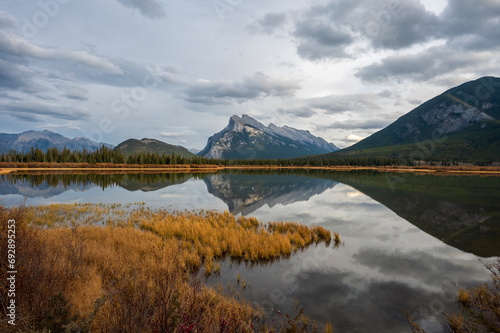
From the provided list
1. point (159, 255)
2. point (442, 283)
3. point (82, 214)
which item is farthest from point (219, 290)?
point (82, 214)

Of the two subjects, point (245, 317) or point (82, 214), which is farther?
point (82, 214)

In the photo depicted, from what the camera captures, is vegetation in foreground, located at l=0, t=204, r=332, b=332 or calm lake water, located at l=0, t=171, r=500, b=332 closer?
vegetation in foreground, located at l=0, t=204, r=332, b=332

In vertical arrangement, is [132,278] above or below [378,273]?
above

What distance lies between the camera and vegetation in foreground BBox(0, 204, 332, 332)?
6.43 meters

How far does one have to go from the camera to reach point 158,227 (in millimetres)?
22156

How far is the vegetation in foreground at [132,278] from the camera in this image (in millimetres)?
6434

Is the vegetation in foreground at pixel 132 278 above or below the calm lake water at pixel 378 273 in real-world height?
above

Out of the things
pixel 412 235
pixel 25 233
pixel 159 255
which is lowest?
pixel 412 235

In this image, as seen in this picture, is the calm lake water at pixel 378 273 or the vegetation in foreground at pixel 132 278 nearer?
the vegetation in foreground at pixel 132 278

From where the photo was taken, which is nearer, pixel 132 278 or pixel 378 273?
pixel 132 278

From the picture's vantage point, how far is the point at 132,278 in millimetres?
8062

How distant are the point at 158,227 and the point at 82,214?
1287 centimetres

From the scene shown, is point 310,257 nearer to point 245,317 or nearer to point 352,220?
point 245,317

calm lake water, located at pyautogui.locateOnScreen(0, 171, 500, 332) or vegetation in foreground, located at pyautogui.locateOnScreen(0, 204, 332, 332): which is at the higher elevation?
vegetation in foreground, located at pyautogui.locateOnScreen(0, 204, 332, 332)
